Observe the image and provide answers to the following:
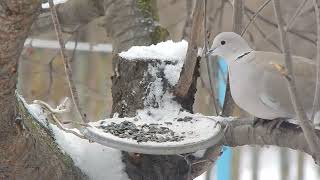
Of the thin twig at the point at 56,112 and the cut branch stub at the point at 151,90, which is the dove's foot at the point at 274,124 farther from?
the thin twig at the point at 56,112

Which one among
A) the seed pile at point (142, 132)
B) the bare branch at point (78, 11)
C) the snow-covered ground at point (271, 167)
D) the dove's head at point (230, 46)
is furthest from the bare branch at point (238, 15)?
the snow-covered ground at point (271, 167)

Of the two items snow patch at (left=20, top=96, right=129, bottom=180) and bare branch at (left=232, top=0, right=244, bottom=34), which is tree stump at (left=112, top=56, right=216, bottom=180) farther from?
bare branch at (left=232, top=0, right=244, bottom=34)

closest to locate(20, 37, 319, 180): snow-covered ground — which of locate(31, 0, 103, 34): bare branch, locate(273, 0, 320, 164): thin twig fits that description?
locate(273, 0, 320, 164): thin twig

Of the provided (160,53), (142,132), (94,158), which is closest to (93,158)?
(94,158)

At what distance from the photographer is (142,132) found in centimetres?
105

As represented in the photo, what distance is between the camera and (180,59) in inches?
47.2

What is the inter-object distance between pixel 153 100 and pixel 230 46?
191mm

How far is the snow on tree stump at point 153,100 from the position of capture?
1.05m

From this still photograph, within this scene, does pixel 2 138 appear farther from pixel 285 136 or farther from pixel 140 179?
pixel 285 136

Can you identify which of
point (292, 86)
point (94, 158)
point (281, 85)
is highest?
point (292, 86)

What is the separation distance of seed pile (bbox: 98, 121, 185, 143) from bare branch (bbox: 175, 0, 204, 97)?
0.10 metres

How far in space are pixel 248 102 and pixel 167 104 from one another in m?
0.17

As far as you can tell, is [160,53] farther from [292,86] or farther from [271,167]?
[271,167]

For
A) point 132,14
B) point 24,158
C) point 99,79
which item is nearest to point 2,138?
point 24,158
